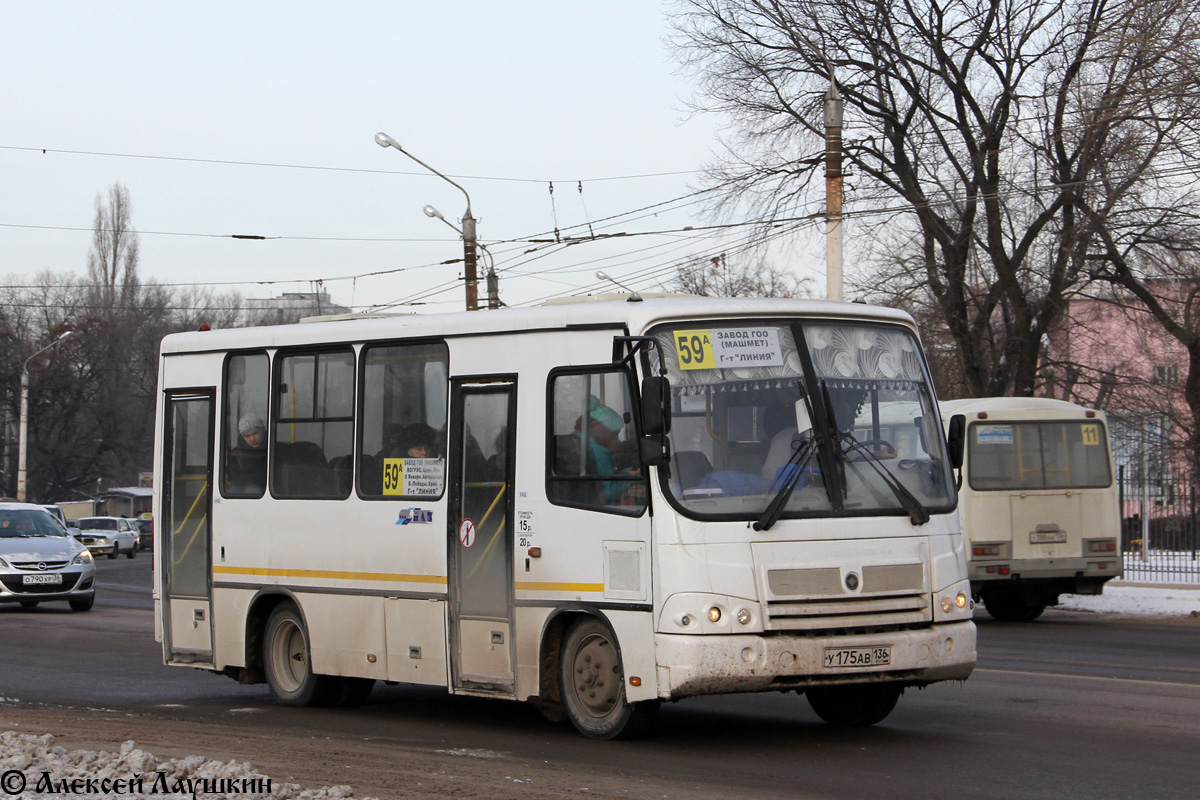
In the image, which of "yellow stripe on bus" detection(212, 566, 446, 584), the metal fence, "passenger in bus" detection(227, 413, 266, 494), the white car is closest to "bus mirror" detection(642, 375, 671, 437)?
"yellow stripe on bus" detection(212, 566, 446, 584)

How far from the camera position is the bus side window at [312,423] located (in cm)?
1111

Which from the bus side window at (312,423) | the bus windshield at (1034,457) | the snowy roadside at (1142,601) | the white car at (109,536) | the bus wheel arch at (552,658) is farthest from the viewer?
the white car at (109,536)

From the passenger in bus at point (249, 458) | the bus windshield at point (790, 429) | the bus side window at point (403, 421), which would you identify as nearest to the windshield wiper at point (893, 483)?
the bus windshield at point (790, 429)

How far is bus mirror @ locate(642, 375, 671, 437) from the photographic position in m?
8.48

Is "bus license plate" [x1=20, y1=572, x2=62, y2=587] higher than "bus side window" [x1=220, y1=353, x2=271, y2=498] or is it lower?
lower

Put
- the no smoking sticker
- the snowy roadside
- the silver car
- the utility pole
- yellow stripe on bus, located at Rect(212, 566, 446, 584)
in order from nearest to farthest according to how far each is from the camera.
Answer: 1. the no smoking sticker
2. yellow stripe on bus, located at Rect(212, 566, 446, 584)
3. the utility pole
4. the silver car
5. the snowy roadside

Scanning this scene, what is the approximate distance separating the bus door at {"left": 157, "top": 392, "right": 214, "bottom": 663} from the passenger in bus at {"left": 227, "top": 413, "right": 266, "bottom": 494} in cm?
34

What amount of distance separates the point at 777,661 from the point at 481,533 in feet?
7.69

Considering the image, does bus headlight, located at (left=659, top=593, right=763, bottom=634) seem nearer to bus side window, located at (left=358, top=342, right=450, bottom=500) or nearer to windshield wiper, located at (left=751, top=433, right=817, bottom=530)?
windshield wiper, located at (left=751, top=433, right=817, bottom=530)

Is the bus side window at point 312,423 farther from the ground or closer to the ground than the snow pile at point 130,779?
farther from the ground

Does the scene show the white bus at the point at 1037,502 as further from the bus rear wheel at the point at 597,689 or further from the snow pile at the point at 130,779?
the snow pile at the point at 130,779

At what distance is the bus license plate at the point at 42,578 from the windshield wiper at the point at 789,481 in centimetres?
1642

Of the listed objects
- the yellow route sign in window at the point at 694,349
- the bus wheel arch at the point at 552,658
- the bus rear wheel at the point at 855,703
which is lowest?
the bus rear wheel at the point at 855,703

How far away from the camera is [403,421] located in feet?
34.8
